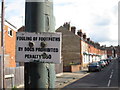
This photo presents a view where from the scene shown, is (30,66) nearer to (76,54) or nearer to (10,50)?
(10,50)

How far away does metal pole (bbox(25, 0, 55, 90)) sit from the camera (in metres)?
2.12

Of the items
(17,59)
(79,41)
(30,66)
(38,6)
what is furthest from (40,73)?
(79,41)

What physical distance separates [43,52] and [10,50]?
24.4 meters

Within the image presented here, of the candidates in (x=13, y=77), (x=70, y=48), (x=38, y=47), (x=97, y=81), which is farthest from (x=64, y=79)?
(x=70, y=48)

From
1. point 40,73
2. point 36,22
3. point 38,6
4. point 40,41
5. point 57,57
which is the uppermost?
point 38,6

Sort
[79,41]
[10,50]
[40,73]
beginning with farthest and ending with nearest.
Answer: [79,41], [10,50], [40,73]

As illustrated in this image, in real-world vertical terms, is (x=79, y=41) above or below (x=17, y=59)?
above

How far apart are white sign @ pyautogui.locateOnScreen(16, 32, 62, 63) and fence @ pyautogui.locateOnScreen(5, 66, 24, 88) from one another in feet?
45.9

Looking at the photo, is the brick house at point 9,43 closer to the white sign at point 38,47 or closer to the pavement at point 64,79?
the pavement at point 64,79

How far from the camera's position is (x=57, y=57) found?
213 cm

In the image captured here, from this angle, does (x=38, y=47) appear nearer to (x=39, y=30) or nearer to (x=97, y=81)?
(x=39, y=30)

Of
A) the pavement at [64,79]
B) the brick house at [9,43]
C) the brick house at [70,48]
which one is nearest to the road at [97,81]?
the pavement at [64,79]

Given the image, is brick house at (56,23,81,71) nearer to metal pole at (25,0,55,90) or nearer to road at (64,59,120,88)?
road at (64,59,120,88)

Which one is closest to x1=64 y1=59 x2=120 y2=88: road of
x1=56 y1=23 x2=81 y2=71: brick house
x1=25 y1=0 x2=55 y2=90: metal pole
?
x1=25 y1=0 x2=55 y2=90: metal pole
